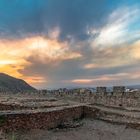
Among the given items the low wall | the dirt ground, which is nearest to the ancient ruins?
the low wall

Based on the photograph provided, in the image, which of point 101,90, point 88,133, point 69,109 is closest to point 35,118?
point 88,133

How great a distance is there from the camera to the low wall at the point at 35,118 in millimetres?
13922

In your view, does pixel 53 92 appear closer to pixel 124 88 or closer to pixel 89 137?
pixel 124 88

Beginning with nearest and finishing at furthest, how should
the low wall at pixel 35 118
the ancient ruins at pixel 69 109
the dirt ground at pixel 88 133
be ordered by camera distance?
1. the low wall at pixel 35 118
2. the dirt ground at pixel 88 133
3. the ancient ruins at pixel 69 109

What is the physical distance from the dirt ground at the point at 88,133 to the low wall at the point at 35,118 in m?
0.34

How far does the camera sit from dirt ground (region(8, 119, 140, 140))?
564 inches

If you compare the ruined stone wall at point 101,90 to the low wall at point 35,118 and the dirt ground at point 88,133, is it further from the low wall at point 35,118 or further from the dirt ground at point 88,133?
the dirt ground at point 88,133

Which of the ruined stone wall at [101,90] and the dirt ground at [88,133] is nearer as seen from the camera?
the dirt ground at [88,133]

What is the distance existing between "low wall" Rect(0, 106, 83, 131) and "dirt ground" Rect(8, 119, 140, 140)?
0.34m

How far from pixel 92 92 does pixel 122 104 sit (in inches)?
98.5

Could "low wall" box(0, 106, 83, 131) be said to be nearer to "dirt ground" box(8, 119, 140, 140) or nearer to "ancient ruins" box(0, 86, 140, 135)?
"ancient ruins" box(0, 86, 140, 135)

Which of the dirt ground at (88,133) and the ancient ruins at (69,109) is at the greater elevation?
the ancient ruins at (69,109)

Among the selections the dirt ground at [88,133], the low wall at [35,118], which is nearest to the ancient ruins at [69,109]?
the low wall at [35,118]

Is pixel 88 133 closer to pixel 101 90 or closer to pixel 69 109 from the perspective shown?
pixel 69 109
